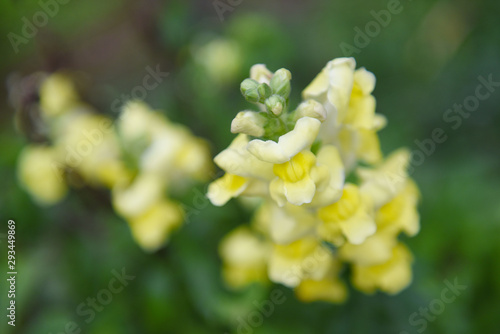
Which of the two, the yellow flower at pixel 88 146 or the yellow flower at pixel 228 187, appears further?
the yellow flower at pixel 88 146

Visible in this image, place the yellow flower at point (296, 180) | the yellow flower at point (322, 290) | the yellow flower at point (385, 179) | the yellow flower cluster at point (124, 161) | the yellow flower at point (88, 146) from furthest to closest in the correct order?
1. the yellow flower at point (88, 146)
2. the yellow flower cluster at point (124, 161)
3. the yellow flower at point (322, 290)
4. the yellow flower at point (385, 179)
5. the yellow flower at point (296, 180)

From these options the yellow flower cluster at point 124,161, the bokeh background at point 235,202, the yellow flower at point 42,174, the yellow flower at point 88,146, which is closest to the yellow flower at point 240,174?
the bokeh background at point 235,202

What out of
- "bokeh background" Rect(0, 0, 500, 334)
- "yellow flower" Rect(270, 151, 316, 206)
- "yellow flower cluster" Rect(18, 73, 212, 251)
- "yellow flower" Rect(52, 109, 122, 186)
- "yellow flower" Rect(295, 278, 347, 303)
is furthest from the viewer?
"yellow flower" Rect(52, 109, 122, 186)

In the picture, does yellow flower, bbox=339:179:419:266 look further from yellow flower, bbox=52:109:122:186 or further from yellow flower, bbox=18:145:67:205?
yellow flower, bbox=18:145:67:205

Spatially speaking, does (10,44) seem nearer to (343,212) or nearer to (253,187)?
(253,187)

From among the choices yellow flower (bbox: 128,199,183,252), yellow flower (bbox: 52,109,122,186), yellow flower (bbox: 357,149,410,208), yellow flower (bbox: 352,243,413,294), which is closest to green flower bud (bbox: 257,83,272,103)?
yellow flower (bbox: 357,149,410,208)

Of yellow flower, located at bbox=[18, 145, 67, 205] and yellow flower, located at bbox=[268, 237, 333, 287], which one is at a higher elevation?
yellow flower, located at bbox=[268, 237, 333, 287]

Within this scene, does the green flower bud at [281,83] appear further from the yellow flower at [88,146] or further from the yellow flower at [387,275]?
the yellow flower at [88,146]
